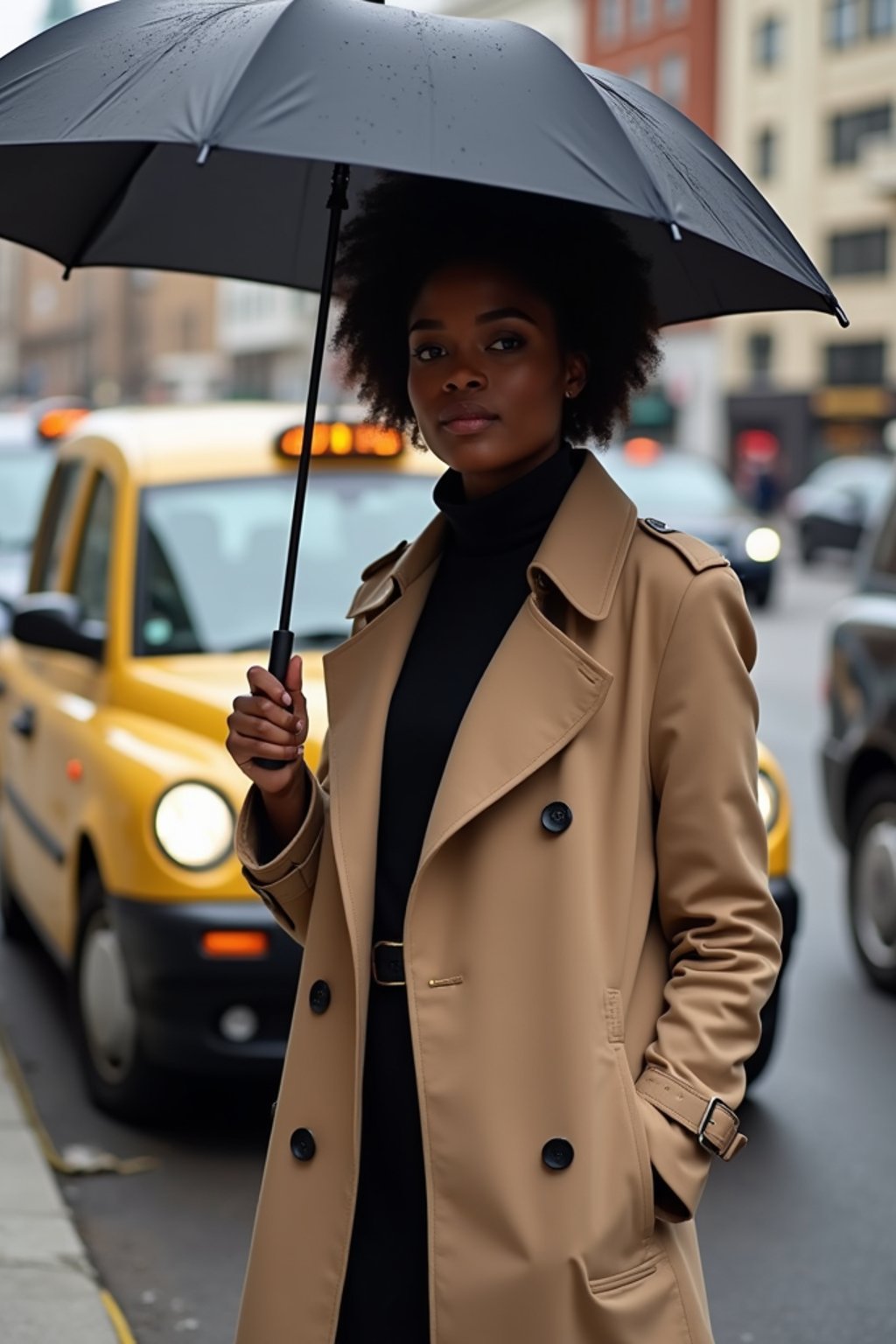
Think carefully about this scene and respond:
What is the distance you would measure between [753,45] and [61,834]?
170ft

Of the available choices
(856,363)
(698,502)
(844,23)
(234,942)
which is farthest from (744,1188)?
(844,23)

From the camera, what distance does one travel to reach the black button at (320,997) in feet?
7.71

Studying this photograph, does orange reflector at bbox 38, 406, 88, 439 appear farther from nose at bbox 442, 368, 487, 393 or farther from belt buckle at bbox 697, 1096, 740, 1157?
belt buckle at bbox 697, 1096, 740, 1157

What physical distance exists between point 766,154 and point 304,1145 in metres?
54.4

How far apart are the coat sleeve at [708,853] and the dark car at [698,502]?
59.4ft

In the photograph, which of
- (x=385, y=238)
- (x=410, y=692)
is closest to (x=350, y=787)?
(x=410, y=692)

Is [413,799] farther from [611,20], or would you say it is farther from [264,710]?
[611,20]

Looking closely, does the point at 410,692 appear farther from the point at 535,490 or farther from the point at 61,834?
the point at 61,834

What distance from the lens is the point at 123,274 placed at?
93.8 m

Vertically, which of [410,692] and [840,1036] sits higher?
[410,692]

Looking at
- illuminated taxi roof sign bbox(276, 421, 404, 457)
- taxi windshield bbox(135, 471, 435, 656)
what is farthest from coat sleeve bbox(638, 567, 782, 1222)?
illuminated taxi roof sign bbox(276, 421, 404, 457)

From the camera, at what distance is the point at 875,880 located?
23.4 feet

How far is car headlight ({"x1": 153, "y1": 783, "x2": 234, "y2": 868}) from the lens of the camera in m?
5.05

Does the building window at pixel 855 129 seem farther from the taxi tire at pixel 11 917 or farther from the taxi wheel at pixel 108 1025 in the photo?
→ the taxi wheel at pixel 108 1025
